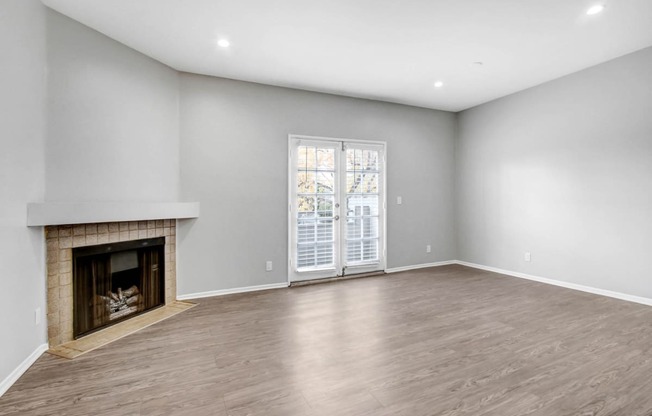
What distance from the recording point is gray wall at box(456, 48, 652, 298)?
3.60 metres

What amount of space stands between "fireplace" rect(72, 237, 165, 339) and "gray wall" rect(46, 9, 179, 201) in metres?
0.54

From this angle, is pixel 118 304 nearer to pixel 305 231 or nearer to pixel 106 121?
pixel 106 121

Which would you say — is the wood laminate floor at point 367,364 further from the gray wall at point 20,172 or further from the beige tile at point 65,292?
the beige tile at point 65,292

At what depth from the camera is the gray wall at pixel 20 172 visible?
2.07m

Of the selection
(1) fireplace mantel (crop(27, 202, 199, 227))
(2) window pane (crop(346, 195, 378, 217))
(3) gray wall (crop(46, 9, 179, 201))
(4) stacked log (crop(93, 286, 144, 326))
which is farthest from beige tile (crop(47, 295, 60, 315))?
(2) window pane (crop(346, 195, 378, 217))

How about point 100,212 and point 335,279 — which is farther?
point 335,279

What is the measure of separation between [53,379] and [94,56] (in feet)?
9.21

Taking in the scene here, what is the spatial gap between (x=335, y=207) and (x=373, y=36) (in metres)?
2.44

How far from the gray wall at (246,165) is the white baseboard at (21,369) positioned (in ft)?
4.93

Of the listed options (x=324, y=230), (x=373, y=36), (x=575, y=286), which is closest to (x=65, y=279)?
(x=324, y=230)

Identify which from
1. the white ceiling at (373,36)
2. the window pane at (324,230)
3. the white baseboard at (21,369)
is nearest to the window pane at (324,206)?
the window pane at (324,230)

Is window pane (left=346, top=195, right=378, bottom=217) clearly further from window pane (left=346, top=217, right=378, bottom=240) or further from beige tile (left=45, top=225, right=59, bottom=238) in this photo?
beige tile (left=45, top=225, right=59, bottom=238)

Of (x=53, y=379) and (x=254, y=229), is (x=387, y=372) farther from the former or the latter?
(x=254, y=229)

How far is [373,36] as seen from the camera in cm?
313
